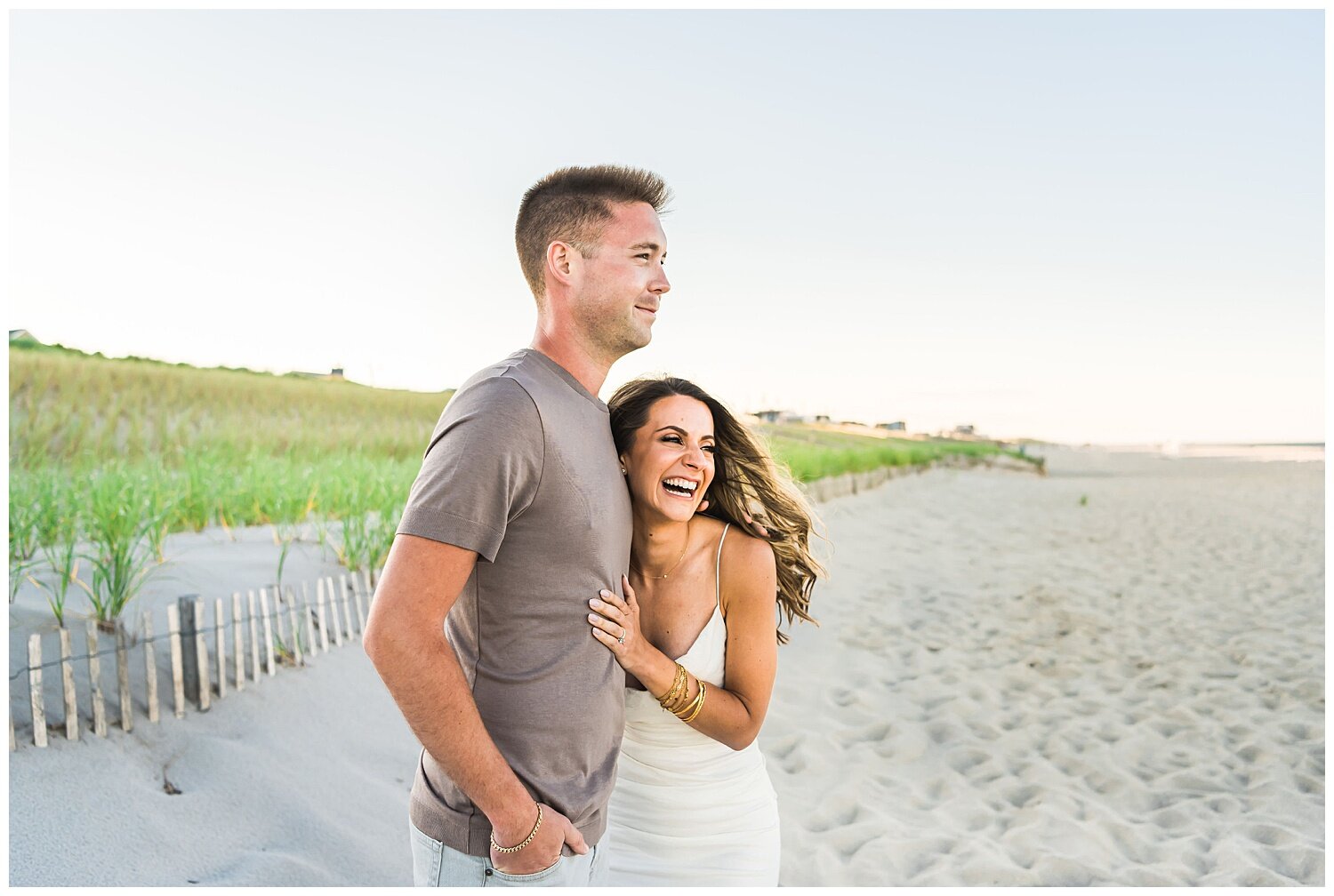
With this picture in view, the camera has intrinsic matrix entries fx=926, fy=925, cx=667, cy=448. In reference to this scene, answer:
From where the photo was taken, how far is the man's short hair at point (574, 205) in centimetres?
215

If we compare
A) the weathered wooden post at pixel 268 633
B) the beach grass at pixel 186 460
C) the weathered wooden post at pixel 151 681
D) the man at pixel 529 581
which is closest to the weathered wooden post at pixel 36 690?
the weathered wooden post at pixel 151 681

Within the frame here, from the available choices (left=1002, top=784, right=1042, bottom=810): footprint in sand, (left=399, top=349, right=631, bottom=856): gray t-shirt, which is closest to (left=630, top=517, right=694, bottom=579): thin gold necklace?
(left=399, top=349, right=631, bottom=856): gray t-shirt

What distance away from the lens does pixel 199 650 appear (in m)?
4.59

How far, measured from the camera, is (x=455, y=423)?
1774 millimetres

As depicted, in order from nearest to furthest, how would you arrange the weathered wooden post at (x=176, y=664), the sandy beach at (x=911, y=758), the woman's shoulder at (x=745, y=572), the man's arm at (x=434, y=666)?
the man's arm at (x=434, y=666) → the woman's shoulder at (x=745, y=572) → the sandy beach at (x=911, y=758) → the weathered wooden post at (x=176, y=664)

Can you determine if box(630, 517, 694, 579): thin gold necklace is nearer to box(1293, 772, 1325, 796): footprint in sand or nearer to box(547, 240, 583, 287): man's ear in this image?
box(547, 240, 583, 287): man's ear

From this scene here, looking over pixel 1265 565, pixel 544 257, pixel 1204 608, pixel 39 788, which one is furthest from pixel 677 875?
pixel 1265 565

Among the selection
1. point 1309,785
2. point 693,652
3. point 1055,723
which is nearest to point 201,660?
point 693,652

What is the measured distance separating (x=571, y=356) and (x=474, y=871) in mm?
1111

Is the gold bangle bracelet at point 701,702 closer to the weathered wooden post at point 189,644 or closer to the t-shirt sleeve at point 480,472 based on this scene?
the t-shirt sleeve at point 480,472

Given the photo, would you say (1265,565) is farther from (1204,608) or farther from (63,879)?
(63,879)

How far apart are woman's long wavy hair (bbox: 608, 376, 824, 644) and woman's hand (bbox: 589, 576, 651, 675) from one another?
505 mm

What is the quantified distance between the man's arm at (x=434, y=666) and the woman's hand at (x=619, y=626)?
0.31m

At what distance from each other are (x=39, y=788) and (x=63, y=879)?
0.47 metres
